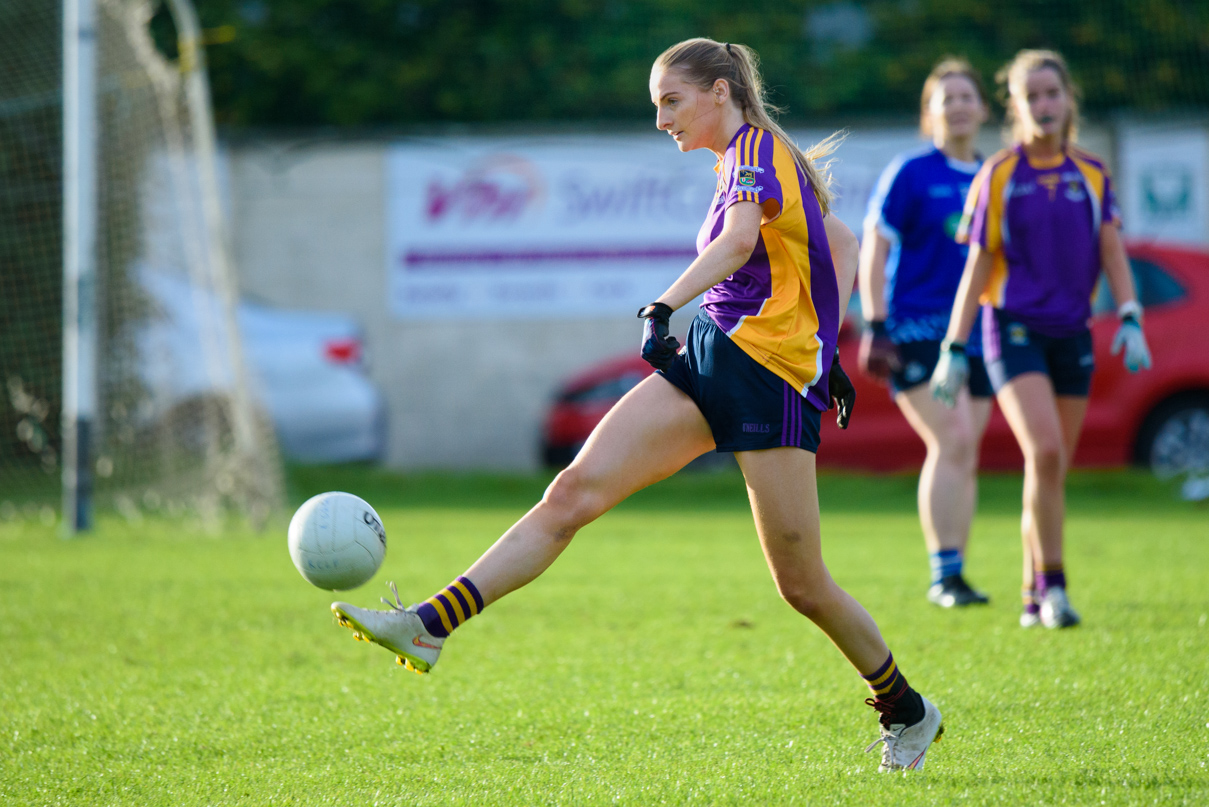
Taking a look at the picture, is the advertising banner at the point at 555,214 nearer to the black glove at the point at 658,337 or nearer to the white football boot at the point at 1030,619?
the white football boot at the point at 1030,619

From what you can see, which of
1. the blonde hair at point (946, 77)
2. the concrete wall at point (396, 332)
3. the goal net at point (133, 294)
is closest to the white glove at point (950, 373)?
the blonde hair at point (946, 77)

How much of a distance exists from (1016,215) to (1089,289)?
463 mm

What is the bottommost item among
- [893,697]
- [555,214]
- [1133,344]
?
[555,214]

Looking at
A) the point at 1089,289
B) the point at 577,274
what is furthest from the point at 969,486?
the point at 577,274

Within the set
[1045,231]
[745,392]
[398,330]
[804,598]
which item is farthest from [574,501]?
[398,330]

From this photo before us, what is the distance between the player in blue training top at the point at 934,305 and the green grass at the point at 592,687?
1.51ft

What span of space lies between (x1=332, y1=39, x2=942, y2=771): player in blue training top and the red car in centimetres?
693

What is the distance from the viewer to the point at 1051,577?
5.61 meters

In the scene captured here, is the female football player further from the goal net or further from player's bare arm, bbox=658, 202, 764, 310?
the goal net

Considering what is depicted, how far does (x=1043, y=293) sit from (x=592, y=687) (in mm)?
2615

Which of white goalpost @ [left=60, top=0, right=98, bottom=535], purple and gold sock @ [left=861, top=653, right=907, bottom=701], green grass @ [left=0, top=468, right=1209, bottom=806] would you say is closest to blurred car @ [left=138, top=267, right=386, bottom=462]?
white goalpost @ [left=60, top=0, right=98, bottom=535]

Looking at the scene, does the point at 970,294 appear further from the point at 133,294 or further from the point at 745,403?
the point at 133,294

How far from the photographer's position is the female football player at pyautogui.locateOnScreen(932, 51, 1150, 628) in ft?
18.2

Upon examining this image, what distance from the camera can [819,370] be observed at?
360 centimetres
